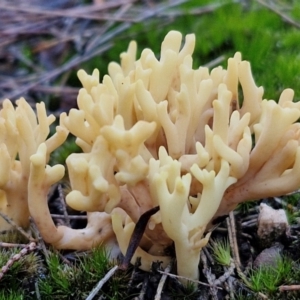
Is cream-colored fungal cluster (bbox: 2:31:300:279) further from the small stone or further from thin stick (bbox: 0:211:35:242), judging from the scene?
the small stone

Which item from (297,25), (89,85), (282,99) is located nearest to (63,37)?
(297,25)

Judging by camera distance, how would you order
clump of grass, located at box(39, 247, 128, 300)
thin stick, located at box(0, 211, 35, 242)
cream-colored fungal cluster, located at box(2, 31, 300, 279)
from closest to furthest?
cream-colored fungal cluster, located at box(2, 31, 300, 279)
clump of grass, located at box(39, 247, 128, 300)
thin stick, located at box(0, 211, 35, 242)

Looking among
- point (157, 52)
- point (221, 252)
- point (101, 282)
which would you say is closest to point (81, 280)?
point (101, 282)

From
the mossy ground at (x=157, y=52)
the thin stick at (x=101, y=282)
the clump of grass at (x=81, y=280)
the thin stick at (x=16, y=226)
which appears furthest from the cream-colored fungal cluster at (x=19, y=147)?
the thin stick at (x=101, y=282)

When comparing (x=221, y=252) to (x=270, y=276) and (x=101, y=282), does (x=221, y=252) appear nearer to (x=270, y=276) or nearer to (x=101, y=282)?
(x=270, y=276)

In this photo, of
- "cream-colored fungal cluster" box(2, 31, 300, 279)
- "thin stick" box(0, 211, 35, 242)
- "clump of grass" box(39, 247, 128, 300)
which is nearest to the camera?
"cream-colored fungal cluster" box(2, 31, 300, 279)

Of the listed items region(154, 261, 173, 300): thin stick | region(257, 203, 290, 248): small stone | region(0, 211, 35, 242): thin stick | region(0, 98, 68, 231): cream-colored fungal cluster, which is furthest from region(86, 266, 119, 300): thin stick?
region(257, 203, 290, 248): small stone

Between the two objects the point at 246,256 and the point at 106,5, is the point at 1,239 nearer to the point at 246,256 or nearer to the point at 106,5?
the point at 246,256

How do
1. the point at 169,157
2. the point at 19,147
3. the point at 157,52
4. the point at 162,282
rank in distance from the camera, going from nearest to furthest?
the point at 169,157 → the point at 162,282 → the point at 19,147 → the point at 157,52

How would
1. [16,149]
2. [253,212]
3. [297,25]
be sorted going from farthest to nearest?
1. [297,25]
2. [253,212]
3. [16,149]
